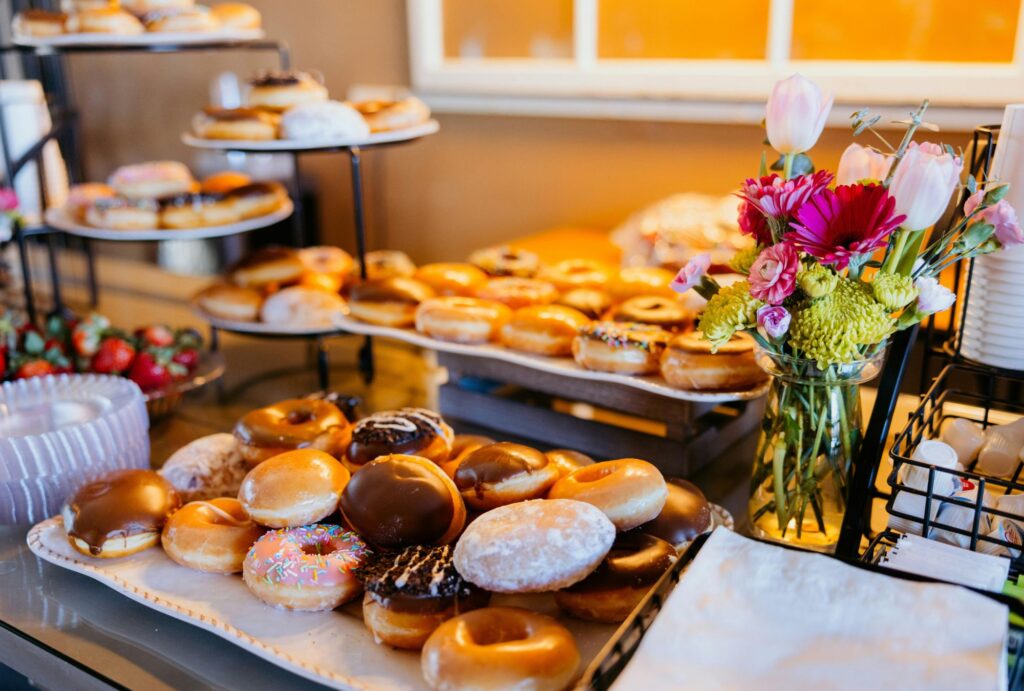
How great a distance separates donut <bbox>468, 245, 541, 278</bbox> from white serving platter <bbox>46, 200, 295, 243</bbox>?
1.31 ft

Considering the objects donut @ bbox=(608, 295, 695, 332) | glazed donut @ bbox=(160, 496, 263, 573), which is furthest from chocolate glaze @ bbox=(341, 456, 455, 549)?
donut @ bbox=(608, 295, 695, 332)

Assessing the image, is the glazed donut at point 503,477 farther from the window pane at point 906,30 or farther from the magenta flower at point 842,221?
the window pane at point 906,30

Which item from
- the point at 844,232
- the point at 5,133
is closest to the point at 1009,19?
the point at 844,232

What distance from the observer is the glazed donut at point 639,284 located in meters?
1.30

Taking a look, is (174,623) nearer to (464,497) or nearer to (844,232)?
(464,497)

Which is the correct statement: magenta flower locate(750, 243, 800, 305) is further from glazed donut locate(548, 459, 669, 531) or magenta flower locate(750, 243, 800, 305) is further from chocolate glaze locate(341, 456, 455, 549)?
chocolate glaze locate(341, 456, 455, 549)

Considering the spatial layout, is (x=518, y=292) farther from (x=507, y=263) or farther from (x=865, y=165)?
(x=865, y=165)

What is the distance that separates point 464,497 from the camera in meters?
0.86

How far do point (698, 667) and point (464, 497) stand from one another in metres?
0.32

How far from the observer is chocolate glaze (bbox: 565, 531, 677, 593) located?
29.1 inches

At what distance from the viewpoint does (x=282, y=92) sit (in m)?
1.61

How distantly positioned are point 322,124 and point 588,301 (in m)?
0.51

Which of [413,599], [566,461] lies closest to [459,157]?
[566,461]

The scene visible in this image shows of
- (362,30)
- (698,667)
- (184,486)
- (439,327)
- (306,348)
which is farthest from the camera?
(362,30)
